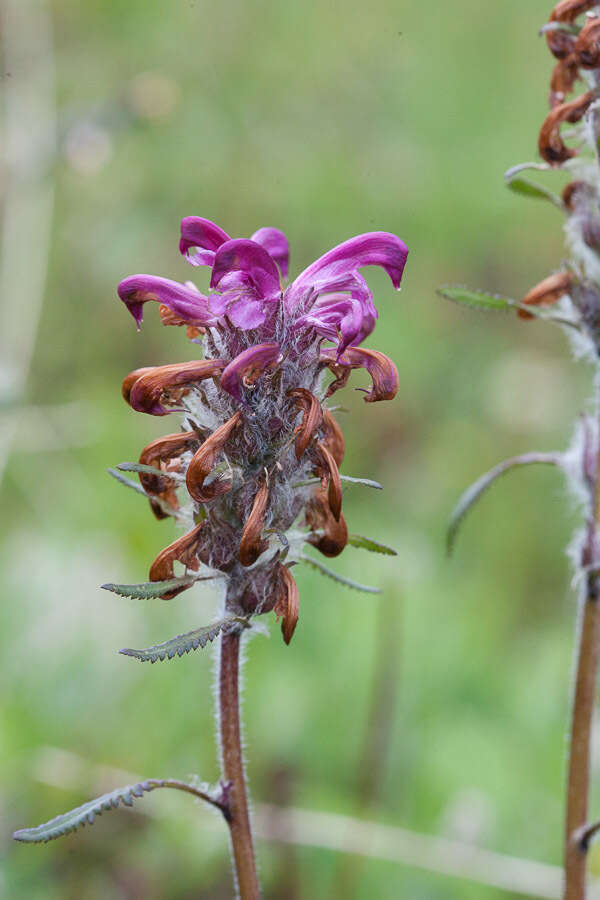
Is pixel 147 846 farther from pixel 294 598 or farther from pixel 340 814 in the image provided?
pixel 294 598

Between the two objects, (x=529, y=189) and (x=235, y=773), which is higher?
(x=529, y=189)

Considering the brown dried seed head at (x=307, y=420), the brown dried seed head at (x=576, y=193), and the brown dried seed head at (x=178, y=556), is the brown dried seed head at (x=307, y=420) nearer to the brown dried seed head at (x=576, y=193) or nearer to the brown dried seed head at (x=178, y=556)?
the brown dried seed head at (x=178, y=556)

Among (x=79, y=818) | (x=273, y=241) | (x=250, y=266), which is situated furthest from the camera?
(x=273, y=241)

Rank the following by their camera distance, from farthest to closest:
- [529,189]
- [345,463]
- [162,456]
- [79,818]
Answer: [345,463], [529,189], [162,456], [79,818]

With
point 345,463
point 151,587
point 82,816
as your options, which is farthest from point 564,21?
point 345,463

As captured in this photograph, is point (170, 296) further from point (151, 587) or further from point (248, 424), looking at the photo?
Answer: point (151, 587)

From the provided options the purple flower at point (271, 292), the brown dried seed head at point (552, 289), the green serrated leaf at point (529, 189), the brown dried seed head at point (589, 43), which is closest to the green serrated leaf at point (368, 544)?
the purple flower at point (271, 292)
